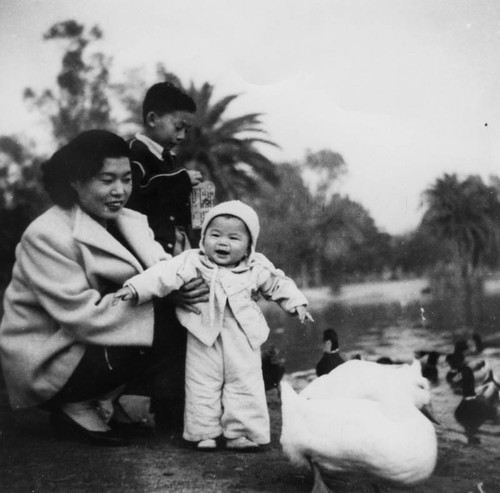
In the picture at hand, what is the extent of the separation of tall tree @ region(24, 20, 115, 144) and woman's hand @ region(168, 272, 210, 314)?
0.70 meters

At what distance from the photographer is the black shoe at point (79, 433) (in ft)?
8.45

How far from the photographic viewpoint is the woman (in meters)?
2.59

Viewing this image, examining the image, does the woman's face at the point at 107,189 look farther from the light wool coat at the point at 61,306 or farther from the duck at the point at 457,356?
the duck at the point at 457,356

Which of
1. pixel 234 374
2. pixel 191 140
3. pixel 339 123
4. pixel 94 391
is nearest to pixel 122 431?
pixel 94 391

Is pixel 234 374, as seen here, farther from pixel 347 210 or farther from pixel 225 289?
pixel 347 210

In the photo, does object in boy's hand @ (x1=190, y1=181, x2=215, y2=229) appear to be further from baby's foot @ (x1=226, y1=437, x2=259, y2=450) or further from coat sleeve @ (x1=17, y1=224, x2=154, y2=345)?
baby's foot @ (x1=226, y1=437, x2=259, y2=450)

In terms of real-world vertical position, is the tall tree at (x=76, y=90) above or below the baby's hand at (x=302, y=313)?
above

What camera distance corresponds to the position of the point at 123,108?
2.84 metres

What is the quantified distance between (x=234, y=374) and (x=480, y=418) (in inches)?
35.0

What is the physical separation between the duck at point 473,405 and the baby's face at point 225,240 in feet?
3.10

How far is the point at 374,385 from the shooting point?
2352mm

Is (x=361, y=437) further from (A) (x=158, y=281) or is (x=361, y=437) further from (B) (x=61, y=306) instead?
(B) (x=61, y=306)

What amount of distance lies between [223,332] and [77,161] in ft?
2.62

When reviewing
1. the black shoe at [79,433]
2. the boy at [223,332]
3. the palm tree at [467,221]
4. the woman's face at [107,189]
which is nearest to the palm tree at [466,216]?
the palm tree at [467,221]
